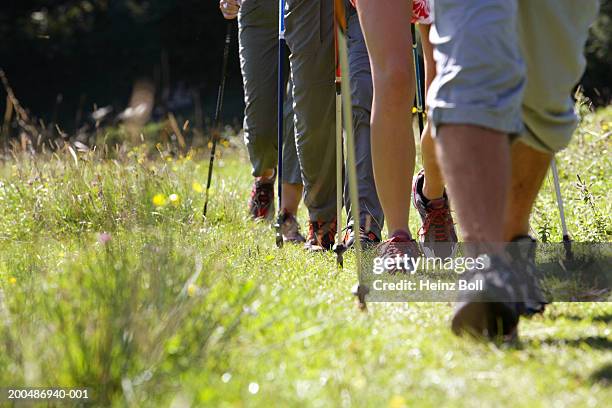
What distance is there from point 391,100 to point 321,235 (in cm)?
146

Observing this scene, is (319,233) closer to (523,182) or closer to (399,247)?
(399,247)

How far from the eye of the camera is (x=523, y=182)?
3512 millimetres

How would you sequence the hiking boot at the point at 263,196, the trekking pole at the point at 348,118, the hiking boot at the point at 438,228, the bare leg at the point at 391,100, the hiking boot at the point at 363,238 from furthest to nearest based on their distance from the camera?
the hiking boot at the point at 263,196, the hiking boot at the point at 363,238, the hiking boot at the point at 438,228, the bare leg at the point at 391,100, the trekking pole at the point at 348,118

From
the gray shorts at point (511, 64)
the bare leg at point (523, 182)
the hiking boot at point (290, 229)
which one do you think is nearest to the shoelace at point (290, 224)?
the hiking boot at point (290, 229)

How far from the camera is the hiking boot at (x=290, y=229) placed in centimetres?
591

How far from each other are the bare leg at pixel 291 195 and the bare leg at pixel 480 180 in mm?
3205

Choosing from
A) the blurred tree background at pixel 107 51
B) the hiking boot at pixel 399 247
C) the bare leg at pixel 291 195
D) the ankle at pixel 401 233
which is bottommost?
the hiking boot at pixel 399 247

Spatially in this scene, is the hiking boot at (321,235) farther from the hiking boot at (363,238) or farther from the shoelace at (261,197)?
the shoelace at (261,197)

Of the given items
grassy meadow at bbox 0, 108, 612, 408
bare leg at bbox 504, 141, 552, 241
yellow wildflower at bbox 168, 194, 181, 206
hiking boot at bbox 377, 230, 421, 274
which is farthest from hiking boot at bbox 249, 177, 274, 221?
bare leg at bbox 504, 141, 552, 241

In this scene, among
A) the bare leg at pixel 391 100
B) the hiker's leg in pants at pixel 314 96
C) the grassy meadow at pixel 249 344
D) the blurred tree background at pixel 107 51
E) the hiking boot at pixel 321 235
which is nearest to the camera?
the grassy meadow at pixel 249 344

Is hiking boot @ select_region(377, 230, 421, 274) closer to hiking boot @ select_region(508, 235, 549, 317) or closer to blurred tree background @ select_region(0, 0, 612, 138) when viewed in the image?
hiking boot @ select_region(508, 235, 549, 317)

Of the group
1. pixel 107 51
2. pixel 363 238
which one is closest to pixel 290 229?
pixel 363 238

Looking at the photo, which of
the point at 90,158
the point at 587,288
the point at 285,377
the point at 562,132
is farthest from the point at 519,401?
the point at 90,158

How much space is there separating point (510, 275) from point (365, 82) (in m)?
2.28
